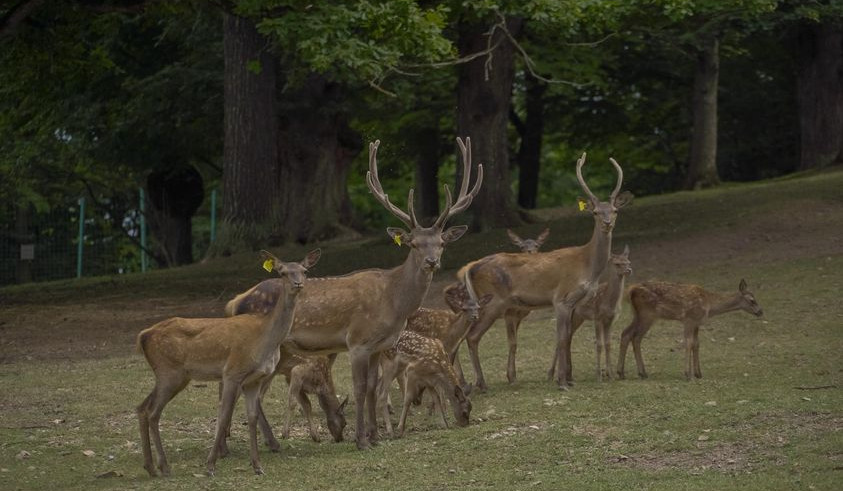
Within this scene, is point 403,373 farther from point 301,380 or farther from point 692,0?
point 692,0

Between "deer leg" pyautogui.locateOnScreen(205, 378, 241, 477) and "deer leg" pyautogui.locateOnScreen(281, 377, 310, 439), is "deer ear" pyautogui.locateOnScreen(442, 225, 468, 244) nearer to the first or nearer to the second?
"deer leg" pyautogui.locateOnScreen(281, 377, 310, 439)

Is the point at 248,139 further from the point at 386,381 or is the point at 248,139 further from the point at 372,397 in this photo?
the point at 372,397

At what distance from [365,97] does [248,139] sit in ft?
10.6

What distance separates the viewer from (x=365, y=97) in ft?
84.2

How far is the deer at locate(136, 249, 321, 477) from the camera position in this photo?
31.6 ft

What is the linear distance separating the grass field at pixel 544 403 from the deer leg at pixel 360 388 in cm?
16

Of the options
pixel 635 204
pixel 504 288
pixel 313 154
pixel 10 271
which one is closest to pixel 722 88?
pixel 635 204

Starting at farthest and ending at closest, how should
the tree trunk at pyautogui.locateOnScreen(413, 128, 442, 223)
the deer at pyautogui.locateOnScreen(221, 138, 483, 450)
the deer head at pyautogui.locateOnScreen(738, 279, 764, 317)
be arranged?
the tree trunk at pyautogui.locateOnScreen(413, 128, 442, 223), the deer head at pyautogui.locateOnScreen(738, 279, 764, 317), the deer at pyautogui.locateOnScreen(221, 138, 483, 450)

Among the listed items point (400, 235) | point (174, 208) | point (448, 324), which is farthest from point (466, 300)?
point (174, 208)

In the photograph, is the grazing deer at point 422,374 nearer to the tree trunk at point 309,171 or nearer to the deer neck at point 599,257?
the deer neck at point 599,257

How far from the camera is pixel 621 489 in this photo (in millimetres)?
8633

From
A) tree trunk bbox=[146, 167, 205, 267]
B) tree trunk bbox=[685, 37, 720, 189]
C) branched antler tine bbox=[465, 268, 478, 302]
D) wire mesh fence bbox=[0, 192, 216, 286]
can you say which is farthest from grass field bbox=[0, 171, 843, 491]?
tree trunk bbox=[146, 167, 205, 267]

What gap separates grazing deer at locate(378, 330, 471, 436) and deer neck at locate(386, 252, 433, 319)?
1.44ft

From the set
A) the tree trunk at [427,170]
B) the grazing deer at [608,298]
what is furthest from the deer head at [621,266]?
the tree trunk at [427,170]
